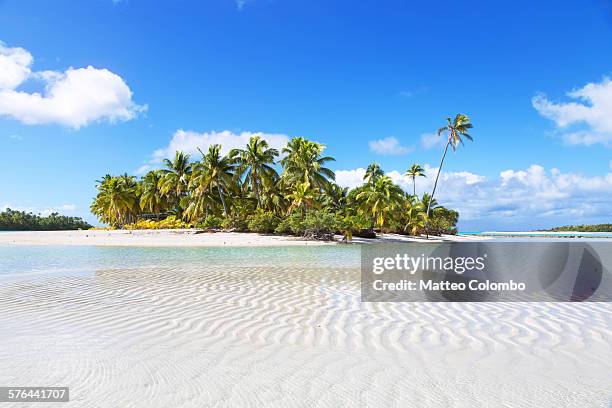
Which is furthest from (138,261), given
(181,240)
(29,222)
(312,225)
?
(29,222)

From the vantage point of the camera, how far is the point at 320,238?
3553 cm

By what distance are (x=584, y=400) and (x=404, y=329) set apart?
243cm

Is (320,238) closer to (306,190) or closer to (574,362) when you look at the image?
(306,190)

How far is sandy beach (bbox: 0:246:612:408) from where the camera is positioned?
3121mm

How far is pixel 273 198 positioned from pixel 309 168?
6237mm

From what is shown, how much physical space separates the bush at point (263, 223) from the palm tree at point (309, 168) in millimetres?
5629

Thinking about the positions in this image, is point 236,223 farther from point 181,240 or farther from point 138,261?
point 138,261

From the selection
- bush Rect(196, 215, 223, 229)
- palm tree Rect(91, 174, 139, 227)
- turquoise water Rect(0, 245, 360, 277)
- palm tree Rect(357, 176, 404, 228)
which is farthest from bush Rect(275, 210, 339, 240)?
palm tree Rect(91, 174, 139, 227)

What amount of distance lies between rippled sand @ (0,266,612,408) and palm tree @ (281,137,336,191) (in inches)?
1330

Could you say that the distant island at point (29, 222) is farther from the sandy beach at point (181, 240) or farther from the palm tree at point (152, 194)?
the sandy beach at point (181, 240)

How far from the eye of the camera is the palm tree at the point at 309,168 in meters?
41.2

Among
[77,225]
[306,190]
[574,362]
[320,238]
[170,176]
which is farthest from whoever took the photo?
[77,225]

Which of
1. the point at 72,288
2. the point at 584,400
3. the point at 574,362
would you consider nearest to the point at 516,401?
the point at 584,400

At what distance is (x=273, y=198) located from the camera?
44.6 metres
